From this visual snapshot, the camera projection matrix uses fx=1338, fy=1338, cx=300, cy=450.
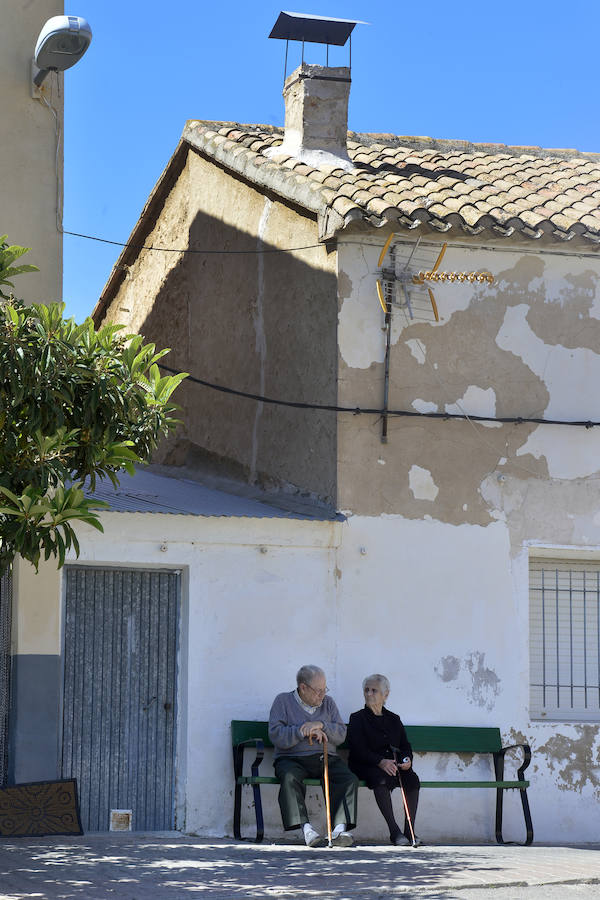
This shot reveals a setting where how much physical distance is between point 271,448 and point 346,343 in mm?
1611

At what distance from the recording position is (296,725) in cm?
1067

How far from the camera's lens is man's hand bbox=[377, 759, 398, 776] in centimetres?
1059

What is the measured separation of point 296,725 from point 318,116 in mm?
6319

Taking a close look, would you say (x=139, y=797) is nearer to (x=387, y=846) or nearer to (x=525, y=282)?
(x=387, y=846)

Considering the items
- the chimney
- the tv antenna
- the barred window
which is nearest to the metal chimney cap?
the chimney

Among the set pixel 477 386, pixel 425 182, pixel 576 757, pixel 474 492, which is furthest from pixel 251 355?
pixel 576 757

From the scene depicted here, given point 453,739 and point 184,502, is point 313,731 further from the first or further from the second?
point 184,502

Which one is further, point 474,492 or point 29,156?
point 474,492

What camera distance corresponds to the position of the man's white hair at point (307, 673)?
35.2 ft

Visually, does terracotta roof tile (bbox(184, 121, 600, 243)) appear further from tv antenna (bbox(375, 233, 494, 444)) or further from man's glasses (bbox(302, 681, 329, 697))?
man's glasses (bbox(302, 681, 329, 697))

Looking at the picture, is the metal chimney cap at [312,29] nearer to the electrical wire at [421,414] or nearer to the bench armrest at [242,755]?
the electrical wire at [421,414]

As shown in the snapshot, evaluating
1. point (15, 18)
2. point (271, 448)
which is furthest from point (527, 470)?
point (15, 18)

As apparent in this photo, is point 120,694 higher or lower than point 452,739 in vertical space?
higher

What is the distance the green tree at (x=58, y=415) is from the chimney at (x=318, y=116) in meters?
5.78
